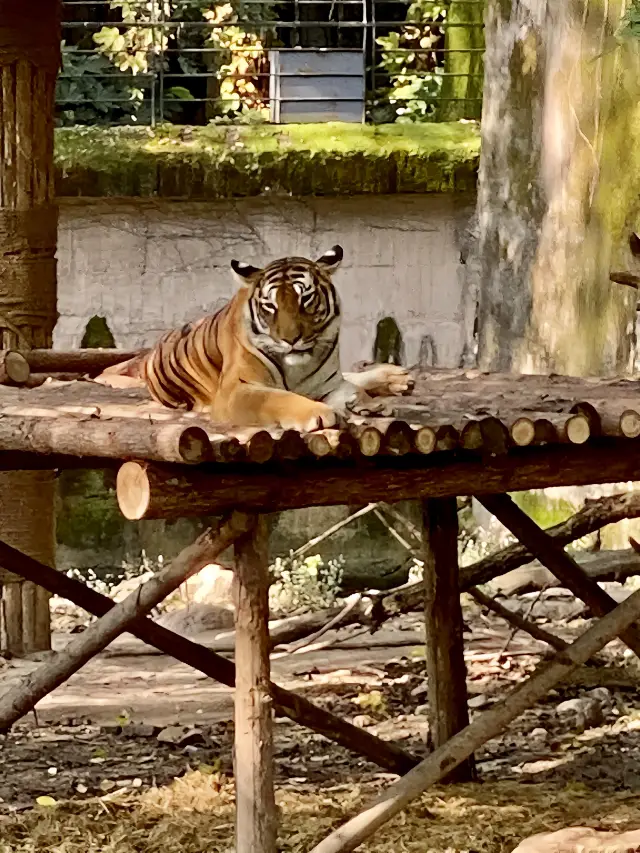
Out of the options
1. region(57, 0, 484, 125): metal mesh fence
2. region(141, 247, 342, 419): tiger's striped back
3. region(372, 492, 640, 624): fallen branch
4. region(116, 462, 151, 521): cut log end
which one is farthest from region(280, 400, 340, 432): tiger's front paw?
region(57, 0, 484, 125): metal mesh fence

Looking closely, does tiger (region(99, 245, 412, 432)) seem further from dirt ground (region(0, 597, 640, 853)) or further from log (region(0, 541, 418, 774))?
dirt ground (region(0, 597, 640, 853))

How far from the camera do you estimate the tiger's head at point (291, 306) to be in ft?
12.8

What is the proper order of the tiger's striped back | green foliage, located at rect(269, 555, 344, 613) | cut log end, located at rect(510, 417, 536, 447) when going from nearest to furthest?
cut log end, located at rect(510, 417, 536, 447)
the tiger's striped back
green foliage, located at rect(269, 555, 344, 613)

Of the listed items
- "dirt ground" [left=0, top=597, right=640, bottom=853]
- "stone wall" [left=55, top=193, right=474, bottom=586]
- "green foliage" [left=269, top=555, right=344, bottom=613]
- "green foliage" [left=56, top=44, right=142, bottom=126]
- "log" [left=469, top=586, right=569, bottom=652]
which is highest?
"green foliage" [left=56, top=44, right=142, bottom=126]

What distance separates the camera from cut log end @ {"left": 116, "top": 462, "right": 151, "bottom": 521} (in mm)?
3357

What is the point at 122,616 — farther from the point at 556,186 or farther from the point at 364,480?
the point at 556,186

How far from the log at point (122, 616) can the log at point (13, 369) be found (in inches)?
38.6

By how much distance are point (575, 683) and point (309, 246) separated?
10.4 feet

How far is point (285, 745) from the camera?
5.49m

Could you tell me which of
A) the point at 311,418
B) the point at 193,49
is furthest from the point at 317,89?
the point at 311,418

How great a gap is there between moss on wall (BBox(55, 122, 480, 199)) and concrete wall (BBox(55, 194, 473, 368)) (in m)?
0.12

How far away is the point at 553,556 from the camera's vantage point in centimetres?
479

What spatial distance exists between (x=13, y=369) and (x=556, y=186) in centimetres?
377

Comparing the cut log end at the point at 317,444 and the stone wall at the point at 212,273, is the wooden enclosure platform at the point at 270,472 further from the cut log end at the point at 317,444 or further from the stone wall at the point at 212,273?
Result: the stone wall at the point at 212,273
